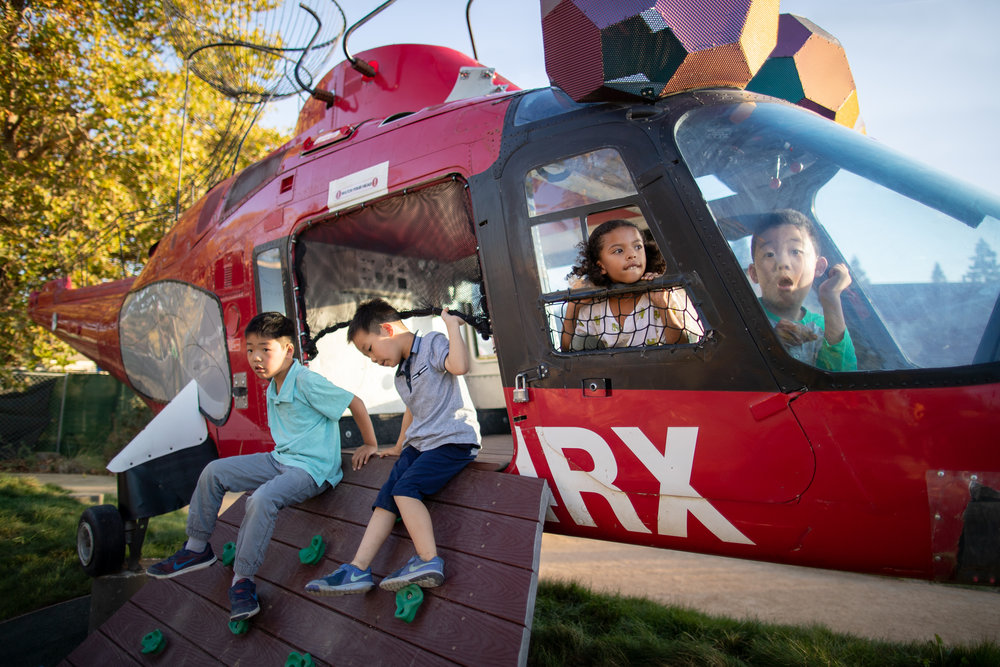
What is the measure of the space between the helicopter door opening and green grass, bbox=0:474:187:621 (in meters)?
2.64

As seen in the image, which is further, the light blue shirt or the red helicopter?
the light blue shirt

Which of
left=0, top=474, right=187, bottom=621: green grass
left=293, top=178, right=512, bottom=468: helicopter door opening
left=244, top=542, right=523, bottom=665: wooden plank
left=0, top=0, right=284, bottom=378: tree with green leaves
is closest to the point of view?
left=244, top=542, right=523, bottom=665: wooden plank

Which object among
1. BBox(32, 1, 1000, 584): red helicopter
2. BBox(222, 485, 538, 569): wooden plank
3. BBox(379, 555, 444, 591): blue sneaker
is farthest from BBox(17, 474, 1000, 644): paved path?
BBox(379, 555, 444, 591): blue sneaker

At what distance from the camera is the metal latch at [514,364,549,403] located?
8.75 feet

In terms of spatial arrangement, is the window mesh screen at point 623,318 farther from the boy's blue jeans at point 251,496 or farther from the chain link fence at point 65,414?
the chain link fence at point 65,414

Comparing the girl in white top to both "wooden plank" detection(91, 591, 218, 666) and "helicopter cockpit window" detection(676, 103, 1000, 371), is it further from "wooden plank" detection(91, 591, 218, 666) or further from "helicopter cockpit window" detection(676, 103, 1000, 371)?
"wooden plank" detection(91, 591, 218, 666)

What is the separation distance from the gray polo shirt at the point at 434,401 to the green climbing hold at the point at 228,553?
4.01 ft

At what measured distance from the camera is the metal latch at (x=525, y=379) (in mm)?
2668

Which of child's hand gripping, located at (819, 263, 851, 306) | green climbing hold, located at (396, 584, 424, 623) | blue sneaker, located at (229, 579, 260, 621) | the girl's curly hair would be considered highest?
the girl's curly hair

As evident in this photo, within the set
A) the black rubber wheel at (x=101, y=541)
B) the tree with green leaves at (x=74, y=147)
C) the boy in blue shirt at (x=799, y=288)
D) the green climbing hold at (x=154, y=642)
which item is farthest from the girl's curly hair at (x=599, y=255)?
the tree with green leaves at (x=74, y=147)

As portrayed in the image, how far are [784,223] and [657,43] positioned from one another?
919mm

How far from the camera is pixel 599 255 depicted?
2588 millimetres

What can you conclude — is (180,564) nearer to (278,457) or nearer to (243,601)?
(243,601)

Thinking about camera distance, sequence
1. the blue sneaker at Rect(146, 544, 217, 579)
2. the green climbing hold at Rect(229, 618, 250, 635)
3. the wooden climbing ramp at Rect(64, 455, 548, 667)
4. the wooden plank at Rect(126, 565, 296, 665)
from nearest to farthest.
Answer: the wooden climbing ramp at Rect(64, 455, 548, 667)
the wooden plank at Rect(126, 565, 296, 665)
the green climbing hold at Rect(229, 618, 250, 635)
the blue sneaker at Rect(146, 544, 217, 579)
